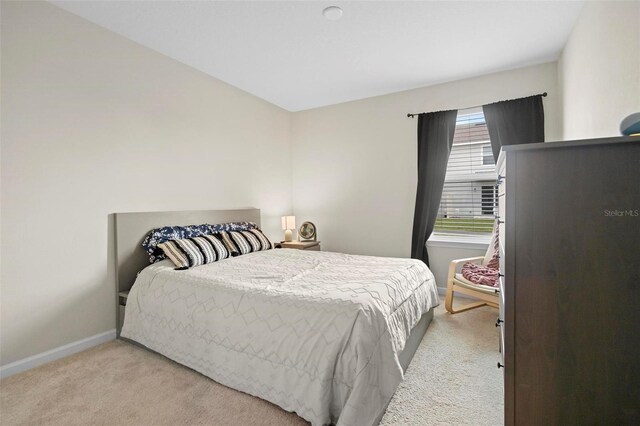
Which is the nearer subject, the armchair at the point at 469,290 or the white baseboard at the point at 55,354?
the white baseboard at the point at 55,354

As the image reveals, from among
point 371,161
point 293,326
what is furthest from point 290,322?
point 371,161

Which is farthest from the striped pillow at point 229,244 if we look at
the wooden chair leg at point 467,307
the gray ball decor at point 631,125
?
the gray ball decor at point 631,125

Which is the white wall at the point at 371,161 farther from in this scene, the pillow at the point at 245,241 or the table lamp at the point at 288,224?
the pillow at the point at 245,241

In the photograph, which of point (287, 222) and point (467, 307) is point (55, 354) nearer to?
point (287, 222)

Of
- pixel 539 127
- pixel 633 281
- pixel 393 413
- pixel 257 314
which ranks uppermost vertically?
pixel 539 127

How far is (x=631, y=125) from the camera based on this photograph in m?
1.01

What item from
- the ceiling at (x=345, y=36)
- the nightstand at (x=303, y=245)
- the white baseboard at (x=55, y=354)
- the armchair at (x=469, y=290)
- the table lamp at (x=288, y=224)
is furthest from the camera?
the table lamp at (x=288, y=224)

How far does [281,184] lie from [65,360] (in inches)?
121

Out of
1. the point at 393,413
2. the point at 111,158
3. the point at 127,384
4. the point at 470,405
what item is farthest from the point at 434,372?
the point at 111,158

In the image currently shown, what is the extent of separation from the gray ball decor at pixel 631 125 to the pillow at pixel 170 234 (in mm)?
3054

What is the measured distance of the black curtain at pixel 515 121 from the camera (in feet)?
10.4

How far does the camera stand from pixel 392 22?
8.04 ft

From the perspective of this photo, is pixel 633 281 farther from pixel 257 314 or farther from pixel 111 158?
pixel 111 158

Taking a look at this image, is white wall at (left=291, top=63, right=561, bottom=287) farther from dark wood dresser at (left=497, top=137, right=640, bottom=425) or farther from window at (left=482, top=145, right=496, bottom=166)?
dark wood dresser at (left=497, top=137, right=640, bottom=425)
